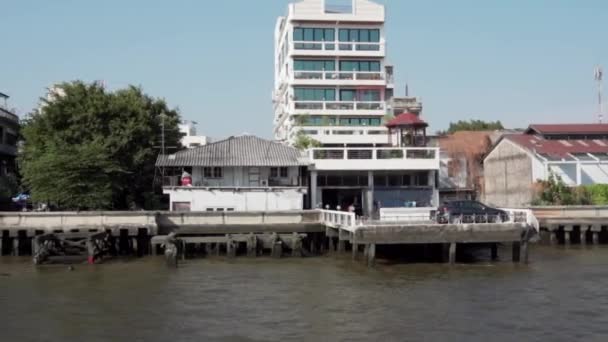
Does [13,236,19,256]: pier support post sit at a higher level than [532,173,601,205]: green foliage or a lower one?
lower

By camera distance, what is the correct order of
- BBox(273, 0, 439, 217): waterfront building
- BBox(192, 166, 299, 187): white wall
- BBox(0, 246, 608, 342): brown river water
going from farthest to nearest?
BBox(273, 0, 439, 217): waterfront building < BBox(192, 166, 299, 187): white wall < BBox(0, 246, 608, 342): brown river water

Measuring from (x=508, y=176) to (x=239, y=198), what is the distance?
24.7 metres

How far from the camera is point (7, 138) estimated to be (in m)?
62.2

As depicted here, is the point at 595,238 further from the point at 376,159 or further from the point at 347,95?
the point at 347,95

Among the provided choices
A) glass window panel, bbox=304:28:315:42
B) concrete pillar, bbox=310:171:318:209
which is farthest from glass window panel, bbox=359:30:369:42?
concrete pillar, bbox=310:171:318:209

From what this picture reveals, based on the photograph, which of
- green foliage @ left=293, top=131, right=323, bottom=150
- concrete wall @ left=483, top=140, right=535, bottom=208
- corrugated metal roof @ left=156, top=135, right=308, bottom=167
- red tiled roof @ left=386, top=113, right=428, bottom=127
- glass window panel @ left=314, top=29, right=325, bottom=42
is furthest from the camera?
glass window panel @ left=314, top=29, right=325, bottom=42

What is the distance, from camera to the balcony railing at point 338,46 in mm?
64812

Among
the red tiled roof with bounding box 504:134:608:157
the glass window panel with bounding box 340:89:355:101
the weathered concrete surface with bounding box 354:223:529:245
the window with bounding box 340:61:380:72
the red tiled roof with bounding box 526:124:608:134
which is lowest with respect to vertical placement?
the weathered concrete surface with bounding box 354:223:529:245

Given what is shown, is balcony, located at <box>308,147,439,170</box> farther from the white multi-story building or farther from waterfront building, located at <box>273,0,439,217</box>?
the white multi-story building

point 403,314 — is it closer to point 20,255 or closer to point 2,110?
point 20,255

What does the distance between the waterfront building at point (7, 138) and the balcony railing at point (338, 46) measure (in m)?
28.3

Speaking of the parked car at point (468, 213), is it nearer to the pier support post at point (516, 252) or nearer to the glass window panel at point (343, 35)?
the pier support post at point (516, 252)

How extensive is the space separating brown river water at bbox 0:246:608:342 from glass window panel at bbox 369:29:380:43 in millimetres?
37504

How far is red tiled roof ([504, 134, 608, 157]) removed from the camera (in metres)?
51.3
